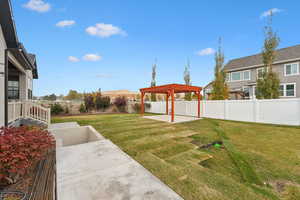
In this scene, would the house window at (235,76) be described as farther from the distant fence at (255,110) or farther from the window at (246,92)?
the distant fence at (255,110)

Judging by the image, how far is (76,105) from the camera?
13.8 m

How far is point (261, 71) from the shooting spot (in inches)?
420

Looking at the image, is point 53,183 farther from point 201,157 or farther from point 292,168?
point 292,168

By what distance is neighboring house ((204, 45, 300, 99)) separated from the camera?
1312 centimetres

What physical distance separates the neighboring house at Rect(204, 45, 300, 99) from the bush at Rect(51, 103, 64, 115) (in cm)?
1573

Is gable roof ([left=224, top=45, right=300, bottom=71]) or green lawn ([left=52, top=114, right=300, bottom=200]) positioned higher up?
gable roof ([left=224, top=45, right=300, bottom=71])

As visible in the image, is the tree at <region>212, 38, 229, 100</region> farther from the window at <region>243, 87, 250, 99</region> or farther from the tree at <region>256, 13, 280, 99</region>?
the window at <region>243, 87, 250, 99</region>

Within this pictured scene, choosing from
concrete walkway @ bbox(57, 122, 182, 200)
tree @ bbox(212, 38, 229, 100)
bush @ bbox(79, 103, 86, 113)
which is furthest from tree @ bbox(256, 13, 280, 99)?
bush @ bbox(79, 103, 86, 113)

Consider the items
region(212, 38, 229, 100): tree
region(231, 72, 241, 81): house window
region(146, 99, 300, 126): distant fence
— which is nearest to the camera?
region(146, 99, 300, 126): distant fence

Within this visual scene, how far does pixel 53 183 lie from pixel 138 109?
13.6 meters

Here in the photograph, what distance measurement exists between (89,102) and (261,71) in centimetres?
1647

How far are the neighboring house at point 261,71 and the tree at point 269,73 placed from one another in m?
0.67

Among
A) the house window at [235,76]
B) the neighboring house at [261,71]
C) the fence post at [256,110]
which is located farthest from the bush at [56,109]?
the house window at [235,76]

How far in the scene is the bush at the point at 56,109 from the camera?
12.0 meters
